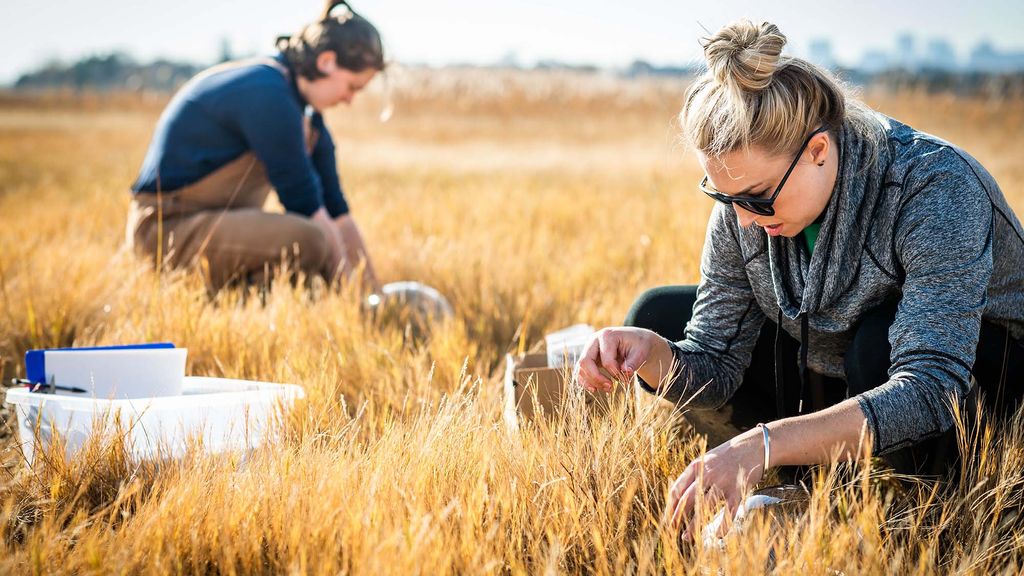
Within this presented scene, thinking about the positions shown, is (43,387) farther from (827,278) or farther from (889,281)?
(889,281)

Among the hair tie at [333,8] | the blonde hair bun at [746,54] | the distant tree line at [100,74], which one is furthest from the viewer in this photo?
the distant tree line at [100,74]

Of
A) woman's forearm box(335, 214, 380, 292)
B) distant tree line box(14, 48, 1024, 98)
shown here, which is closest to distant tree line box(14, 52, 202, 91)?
A: distant tree line box(14, 48, 1024, 98)

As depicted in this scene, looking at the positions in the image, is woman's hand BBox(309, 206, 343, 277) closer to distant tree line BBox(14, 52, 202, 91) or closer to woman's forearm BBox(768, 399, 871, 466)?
woman's forearm BBox(768, 399, 871, 466)

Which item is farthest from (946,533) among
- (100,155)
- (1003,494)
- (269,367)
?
(100,155)

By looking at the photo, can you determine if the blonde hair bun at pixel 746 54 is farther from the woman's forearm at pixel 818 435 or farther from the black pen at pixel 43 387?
the black pen at pixel 43 387

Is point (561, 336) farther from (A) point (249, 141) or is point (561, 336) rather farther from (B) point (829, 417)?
(A) point (249, 141)

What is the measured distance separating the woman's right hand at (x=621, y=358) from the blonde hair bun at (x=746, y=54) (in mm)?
604

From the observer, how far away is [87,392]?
242 cm

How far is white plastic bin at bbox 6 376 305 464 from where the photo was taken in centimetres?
206

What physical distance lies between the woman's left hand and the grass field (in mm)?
71

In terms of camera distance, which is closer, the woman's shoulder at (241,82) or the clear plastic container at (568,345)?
the clear plastic container at (568,345)

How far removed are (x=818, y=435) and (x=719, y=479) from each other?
0.22m

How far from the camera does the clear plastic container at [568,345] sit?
2602mm

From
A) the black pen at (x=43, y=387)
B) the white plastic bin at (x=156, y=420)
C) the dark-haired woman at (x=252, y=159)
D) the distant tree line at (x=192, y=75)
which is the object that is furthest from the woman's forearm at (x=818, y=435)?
the distant tree line at (x=192, y=75)
